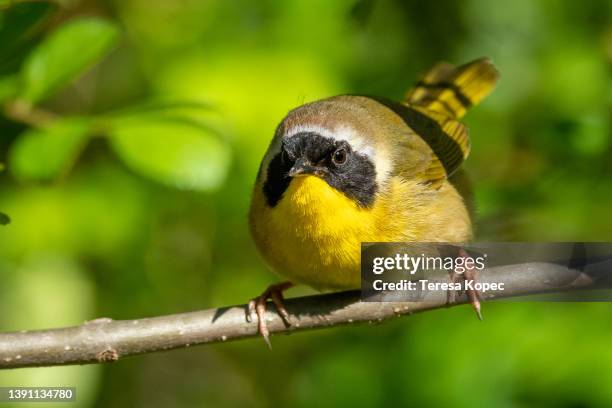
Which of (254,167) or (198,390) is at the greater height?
(254,167)

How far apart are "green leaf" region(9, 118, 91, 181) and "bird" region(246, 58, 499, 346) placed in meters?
0.80

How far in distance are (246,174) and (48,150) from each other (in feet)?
5.26

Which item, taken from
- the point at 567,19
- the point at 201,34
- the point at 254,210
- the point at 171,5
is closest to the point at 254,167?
the point at 254,210

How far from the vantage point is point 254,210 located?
3.65 m

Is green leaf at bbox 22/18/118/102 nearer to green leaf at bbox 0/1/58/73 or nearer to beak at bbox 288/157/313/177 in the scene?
green leaf at bbox 0/1/58/73

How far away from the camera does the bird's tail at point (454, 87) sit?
183 inches

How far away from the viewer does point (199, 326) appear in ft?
9.41

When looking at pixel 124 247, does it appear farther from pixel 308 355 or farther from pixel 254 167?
pixel 308 355

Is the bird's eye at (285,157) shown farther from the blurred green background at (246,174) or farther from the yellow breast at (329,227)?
the blurred green background at (246,174)

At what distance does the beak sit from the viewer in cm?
327

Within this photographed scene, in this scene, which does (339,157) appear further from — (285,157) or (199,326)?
(199,326)

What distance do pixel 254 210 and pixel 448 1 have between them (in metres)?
1.65

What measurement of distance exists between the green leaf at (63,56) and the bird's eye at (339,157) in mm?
965

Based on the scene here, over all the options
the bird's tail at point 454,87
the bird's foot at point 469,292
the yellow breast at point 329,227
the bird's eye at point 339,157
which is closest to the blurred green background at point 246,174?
the bird's tail at point 454,87
